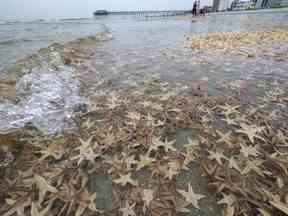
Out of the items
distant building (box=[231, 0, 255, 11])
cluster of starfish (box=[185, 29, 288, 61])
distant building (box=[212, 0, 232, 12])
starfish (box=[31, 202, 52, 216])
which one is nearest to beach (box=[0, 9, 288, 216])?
starfish (box=[31, 202, 52, 216])

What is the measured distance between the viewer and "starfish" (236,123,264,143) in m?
2.49

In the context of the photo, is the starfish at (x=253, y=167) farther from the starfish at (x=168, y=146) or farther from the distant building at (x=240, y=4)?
the distant building at (x=240, y=4)

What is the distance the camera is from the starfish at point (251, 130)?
249cm

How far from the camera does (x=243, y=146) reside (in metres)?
2.35

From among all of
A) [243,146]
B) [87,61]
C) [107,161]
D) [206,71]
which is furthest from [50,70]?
[243,146]

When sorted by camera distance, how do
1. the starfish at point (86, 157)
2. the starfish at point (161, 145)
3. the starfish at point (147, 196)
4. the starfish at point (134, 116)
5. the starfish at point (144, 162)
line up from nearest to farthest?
the starfish at point (147, 196) → the starfish at point (144, 162) → the starfish at point (86, 157) → the starfish at point (161, 145) → the starfish at point (134, 116)

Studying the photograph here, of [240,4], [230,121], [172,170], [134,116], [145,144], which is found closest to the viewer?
[172,170]

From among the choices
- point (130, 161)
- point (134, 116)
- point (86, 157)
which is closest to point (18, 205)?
point (86, 157)

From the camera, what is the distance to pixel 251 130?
2584 millimetres

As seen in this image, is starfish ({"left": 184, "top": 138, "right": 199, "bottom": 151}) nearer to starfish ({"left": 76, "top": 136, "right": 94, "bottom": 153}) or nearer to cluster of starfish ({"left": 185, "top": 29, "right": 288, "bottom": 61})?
starfish ({"left": 76, "top": 136, "right": 94, "bottom": 153})

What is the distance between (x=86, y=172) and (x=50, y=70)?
160 inches

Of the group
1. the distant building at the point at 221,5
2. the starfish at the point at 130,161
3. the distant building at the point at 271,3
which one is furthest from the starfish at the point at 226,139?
the distant building at the point at 221,5

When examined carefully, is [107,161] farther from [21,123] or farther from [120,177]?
[21,123]

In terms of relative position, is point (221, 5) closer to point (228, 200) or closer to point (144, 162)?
point (144, 162)
